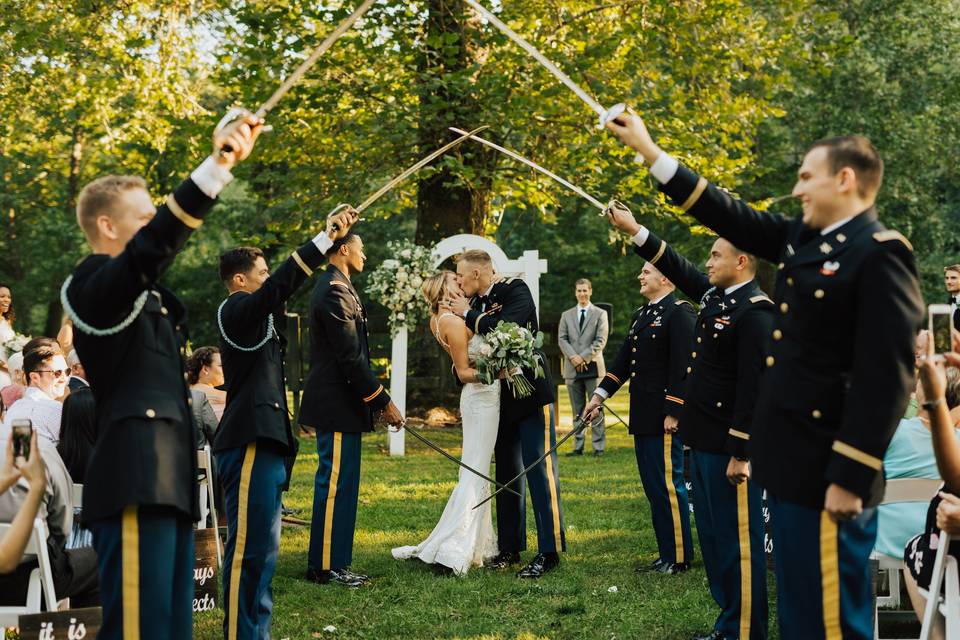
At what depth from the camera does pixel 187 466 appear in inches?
156

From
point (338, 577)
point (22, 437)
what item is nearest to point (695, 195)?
point (22, 437)

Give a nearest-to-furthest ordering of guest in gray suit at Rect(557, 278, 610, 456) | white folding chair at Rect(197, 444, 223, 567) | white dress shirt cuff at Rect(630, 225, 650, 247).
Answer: white dress shirt cuff at Rect(630, 225, 650, 247) < white folding chair at Rect(197, 444, 223, 567) < guest in gray suit at Rect(557, 278, 610, 456)

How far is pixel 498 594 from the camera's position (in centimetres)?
717

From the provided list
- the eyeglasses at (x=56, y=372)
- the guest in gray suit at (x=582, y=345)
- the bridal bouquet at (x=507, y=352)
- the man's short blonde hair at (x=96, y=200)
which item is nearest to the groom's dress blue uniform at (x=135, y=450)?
the man's short blonde hair at (x=96, y=200)

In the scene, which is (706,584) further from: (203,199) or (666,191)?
(203,199)

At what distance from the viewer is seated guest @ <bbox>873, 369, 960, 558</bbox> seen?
5828 millimetres

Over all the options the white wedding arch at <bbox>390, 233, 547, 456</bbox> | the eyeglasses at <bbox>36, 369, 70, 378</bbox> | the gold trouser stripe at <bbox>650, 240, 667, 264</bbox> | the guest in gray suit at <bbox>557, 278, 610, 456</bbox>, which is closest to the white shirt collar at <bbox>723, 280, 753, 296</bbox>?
the gold trouser stripe at <bbox>650, 240, 667, 264</bbox>

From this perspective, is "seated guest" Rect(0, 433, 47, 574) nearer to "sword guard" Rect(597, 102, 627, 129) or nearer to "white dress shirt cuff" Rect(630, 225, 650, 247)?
"sword guard" Rect(597, 102, 627, 129)

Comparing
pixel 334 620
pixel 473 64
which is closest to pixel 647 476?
pixel 334 620

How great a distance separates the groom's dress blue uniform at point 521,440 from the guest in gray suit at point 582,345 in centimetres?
706

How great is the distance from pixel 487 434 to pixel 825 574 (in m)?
4.50

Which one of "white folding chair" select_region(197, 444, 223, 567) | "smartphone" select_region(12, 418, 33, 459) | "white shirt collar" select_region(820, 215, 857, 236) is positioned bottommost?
"white folding chair" select_region(197, 444, 223, 567)

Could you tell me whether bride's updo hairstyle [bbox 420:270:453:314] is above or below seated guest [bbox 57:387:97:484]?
above

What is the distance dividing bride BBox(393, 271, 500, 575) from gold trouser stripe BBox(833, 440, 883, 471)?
14.6ft
